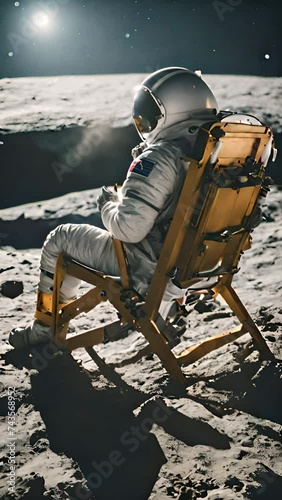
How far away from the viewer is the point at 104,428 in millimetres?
2463

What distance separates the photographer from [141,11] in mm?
11297

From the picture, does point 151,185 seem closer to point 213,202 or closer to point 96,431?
point 213,202

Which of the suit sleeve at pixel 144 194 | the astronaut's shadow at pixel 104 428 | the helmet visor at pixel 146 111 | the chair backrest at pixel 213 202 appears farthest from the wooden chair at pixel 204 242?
the helmet visor at pixel 146 111

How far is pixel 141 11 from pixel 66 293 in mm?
9730

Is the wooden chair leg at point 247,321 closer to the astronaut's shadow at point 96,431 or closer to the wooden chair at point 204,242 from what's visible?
the wooden chair at point 204,242

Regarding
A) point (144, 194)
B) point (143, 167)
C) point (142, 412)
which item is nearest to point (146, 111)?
point (143, 167)

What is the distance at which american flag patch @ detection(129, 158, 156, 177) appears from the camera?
2.42 meters

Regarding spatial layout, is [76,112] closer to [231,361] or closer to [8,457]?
[231,361]

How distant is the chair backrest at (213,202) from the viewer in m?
2.32

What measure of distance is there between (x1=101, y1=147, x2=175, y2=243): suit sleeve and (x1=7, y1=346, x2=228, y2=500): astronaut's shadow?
2.64 feet

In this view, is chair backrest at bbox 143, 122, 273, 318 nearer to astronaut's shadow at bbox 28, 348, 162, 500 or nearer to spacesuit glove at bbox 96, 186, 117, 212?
spacesuit glove at bbox 96, 186, 117, 212

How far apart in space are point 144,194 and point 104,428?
104cm

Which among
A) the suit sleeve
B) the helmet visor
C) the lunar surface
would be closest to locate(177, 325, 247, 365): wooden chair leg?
the lunar surface

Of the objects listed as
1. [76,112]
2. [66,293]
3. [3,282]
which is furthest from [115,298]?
[76,112]
